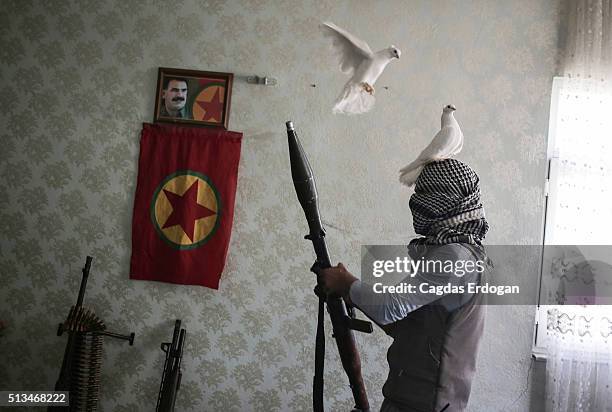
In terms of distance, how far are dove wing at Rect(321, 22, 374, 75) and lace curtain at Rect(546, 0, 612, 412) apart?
148 centimetres

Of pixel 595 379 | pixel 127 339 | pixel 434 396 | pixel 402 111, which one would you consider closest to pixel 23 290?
pixel 127 339

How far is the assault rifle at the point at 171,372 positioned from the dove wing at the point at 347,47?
1.59 meters

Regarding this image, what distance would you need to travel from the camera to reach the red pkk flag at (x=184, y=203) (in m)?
2.87

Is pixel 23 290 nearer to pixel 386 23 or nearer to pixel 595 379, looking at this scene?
pixel 386 23

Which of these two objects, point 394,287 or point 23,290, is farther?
point 23,290

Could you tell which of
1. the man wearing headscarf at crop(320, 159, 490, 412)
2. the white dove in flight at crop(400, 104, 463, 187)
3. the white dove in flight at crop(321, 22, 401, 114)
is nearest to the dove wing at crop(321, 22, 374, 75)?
the white dove in flight at crop(321, 22, 401, 114)

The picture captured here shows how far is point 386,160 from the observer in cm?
285

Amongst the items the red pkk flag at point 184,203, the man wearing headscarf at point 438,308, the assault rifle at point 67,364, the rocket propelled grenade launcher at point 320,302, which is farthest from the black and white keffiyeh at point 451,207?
the assault rifle at point 67,364

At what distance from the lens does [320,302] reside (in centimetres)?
161

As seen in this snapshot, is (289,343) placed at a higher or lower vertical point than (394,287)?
lower

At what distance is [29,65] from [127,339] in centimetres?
153

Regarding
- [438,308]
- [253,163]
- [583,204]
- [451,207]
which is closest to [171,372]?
[253,163]

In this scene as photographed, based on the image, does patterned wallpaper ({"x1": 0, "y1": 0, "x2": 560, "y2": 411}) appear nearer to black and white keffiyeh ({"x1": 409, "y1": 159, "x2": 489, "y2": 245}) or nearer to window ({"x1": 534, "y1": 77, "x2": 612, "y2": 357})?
window ({"x1": 534, "y1": 77, "x2": 612, "y2": 357})

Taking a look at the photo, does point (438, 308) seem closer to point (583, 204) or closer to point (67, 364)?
point (583, 204)
